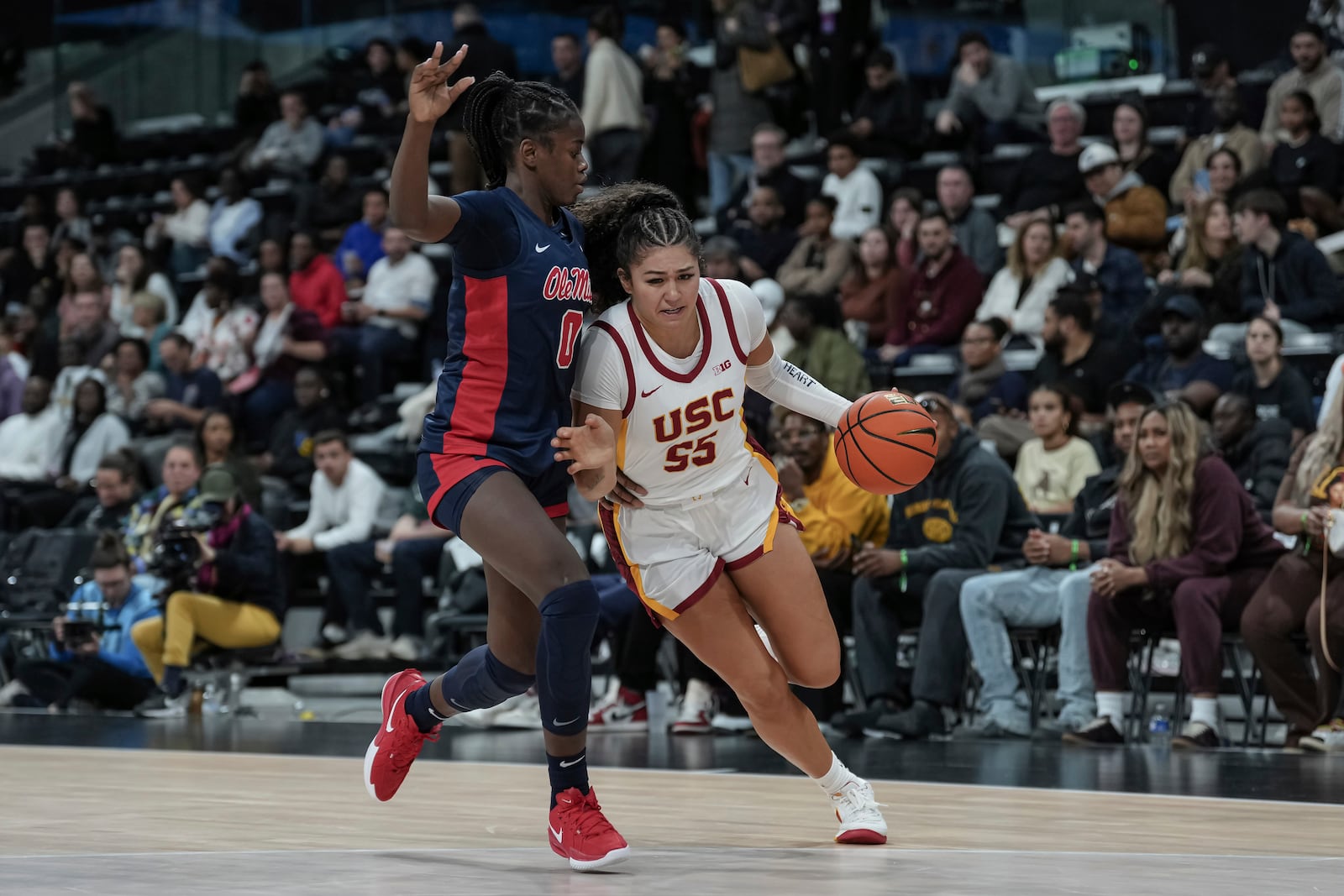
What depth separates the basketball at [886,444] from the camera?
13.7ft

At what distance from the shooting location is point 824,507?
769 centimetres

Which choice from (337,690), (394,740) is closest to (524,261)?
(394,740)

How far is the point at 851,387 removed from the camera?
30.4 feet

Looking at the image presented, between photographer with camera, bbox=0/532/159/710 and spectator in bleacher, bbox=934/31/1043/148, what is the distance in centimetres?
611

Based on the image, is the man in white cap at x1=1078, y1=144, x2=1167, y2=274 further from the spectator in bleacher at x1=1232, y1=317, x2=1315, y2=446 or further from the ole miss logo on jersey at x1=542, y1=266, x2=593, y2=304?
the ole miss logo on jersey at x1=542, y1=266, x2=593, y2=304

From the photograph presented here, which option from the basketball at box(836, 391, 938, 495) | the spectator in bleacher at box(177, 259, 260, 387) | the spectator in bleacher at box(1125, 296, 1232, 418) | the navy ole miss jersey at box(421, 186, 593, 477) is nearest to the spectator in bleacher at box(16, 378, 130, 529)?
the spectator in bleacher at box(177, 259, 260, 387)

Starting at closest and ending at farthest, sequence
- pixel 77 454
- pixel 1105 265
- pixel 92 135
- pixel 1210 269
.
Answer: pixel 1210 269 < pixel 1105 265 < pixel 77 454 < pixel 92 135

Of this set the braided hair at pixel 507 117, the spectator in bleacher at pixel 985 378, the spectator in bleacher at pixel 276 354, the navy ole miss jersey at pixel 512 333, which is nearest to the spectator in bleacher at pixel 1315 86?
the spectator in bleacher at pixel 985 378

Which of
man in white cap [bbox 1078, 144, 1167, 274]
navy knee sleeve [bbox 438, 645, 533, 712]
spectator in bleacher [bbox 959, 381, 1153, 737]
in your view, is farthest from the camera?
man in white cap [bbox 1078, 144, 1167, 274]

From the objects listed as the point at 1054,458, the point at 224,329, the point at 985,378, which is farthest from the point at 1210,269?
the point at 224,329

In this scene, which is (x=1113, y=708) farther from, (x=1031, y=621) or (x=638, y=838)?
(x=638, y=838)

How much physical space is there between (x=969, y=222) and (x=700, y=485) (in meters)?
7.21

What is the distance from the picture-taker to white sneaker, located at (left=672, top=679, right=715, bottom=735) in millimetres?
7797

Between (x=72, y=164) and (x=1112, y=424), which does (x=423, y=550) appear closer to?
(x=1112, y=424)
